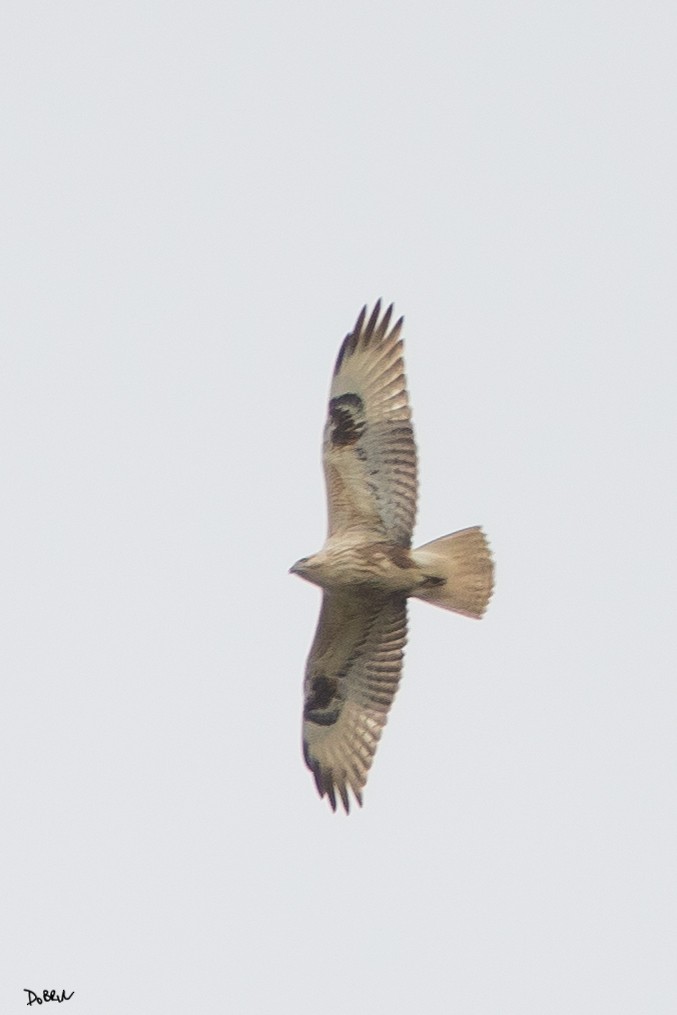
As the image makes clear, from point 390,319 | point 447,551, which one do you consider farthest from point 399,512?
point 390,319

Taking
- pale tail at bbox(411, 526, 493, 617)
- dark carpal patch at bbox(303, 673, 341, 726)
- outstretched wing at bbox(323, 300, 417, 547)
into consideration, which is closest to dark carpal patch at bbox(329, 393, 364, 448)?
outstretched wing at bbox(323, 300, 417, 547)

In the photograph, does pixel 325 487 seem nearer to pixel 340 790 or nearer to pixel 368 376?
pixel 368 376

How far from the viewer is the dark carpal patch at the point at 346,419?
523 inches

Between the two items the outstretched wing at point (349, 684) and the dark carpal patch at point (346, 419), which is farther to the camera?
the outstretched wing at point (349, 684)

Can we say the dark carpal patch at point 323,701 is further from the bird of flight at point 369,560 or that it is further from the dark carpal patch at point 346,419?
the dark carpal patch at point 346,419

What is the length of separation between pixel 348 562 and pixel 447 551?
0.64m

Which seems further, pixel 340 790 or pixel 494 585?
pixel 340 790

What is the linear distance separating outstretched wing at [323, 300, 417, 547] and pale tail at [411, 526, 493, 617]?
26 centimetres

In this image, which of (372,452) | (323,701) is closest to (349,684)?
(323,701)

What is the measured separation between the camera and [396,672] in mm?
13656

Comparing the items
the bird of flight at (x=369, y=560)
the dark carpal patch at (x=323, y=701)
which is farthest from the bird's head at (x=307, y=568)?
the dark carpal patch at (x=323, y=701)

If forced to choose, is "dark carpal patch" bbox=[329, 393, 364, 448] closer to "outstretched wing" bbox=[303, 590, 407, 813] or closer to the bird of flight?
the bird of flight
